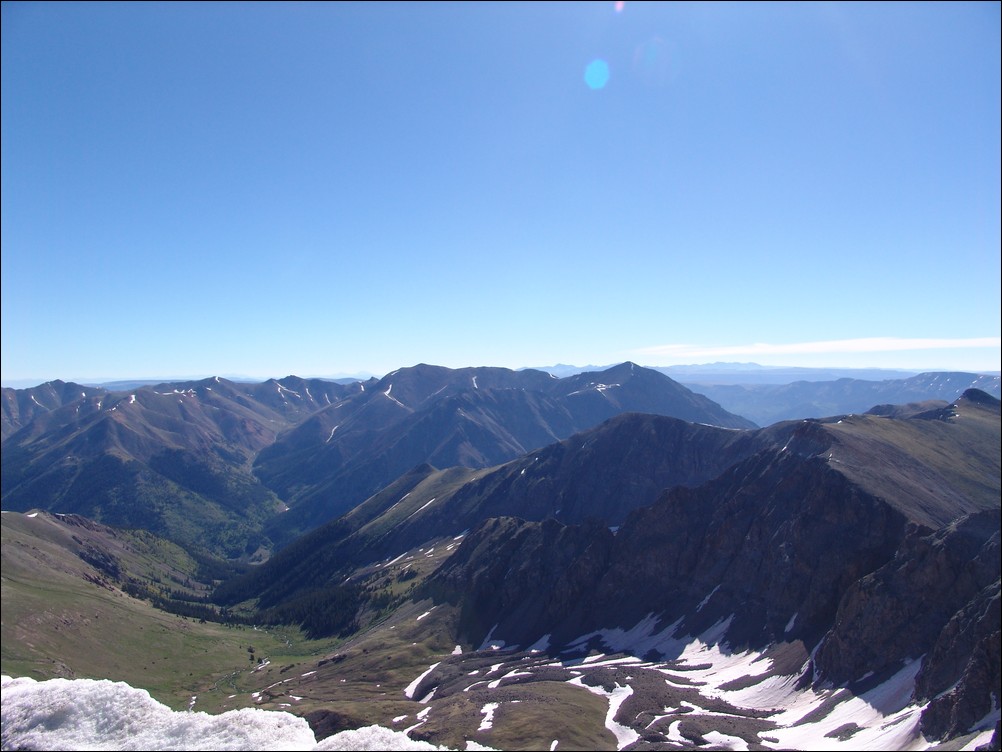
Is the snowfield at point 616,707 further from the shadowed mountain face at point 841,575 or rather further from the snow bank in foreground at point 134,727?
the shadowed mountain face at point 841,575

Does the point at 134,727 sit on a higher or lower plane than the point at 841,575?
higher

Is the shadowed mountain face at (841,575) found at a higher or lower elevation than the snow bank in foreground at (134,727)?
lower

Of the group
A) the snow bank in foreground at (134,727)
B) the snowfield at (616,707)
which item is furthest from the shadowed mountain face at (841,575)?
the snow bank in foreground at (134,727)

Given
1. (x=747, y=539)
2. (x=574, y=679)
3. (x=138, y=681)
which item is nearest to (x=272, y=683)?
(x=138, y=681)

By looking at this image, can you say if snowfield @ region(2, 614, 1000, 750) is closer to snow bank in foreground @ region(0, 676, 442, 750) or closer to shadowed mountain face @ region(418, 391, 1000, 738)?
snow bank in foreground @ region(0, 676, 442, 750)

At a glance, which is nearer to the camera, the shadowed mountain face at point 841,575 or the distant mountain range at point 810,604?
the shadowed mountain face at point 841,575

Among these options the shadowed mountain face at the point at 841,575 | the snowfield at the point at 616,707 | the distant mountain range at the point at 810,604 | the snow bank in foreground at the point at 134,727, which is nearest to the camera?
the snow bank in foreground at the point at 134,727

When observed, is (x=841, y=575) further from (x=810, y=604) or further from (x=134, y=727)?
(x=134, y=727)

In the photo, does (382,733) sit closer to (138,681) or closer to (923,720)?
(923,720)

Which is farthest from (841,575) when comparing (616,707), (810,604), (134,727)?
(134,727)
